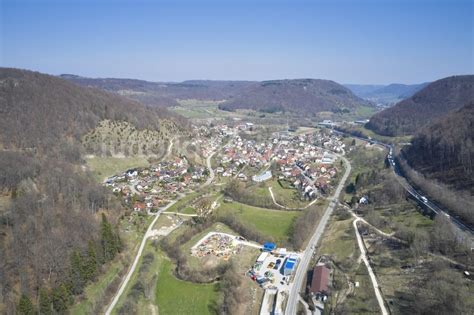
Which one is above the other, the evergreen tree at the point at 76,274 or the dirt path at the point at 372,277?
the dirt path at the point at 372,277

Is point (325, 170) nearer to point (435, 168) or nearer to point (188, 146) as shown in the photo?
point (435, 168)

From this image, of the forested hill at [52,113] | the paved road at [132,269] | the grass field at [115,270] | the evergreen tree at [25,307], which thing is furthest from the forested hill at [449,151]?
the forested hill at [52,113]

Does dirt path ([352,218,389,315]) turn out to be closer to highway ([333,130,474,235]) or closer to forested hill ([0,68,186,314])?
highway ([333,130,474,235])

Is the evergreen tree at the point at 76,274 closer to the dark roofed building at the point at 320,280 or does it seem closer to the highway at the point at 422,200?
the dark roofed building at the point at 320,280

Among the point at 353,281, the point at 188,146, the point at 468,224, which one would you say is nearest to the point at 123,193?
the point at 188,146

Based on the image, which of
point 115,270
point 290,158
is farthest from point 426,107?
point 115,270

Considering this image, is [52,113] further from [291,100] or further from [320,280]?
[291,100]
